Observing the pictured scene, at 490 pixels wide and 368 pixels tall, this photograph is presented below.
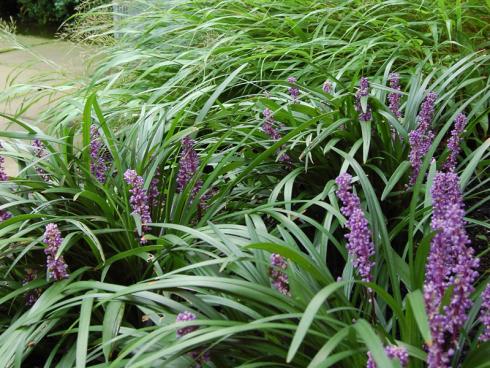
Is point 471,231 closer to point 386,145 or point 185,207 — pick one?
point 386,145

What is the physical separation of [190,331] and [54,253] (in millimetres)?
564

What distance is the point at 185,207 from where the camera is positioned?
2.34 m

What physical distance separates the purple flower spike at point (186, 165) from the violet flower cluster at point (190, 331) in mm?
812

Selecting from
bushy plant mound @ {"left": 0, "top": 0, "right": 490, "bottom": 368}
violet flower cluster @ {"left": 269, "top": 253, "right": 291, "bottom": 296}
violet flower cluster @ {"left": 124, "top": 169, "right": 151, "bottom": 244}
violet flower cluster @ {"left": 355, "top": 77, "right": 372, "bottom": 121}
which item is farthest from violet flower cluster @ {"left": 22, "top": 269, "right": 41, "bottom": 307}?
violet flower cluster @ {"left": 355, "top": 77, "right": 372, "bottom": 121}

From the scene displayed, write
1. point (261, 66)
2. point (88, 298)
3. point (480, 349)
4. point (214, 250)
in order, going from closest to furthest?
point (480, 349), point (88, 298), point (214, 250), point (261, 66)

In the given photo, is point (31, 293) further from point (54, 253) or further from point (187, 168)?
point (187, 168)

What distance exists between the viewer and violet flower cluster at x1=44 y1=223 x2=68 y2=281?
188 centimetres

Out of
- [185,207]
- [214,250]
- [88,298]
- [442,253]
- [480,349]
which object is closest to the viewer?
[442,253]

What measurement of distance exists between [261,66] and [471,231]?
1.21 meters

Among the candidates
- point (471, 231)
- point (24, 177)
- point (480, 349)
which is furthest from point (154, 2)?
point (480, 349)

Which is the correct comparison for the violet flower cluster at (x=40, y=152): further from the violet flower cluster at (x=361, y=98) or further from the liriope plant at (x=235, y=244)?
the violet flower cluster at (x=361, y=98)

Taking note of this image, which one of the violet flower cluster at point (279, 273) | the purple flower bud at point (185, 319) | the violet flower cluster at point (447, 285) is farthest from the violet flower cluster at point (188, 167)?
the violet flower cluster at point (447, 285)

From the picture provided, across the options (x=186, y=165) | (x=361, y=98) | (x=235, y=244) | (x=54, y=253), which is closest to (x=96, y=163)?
(x=186, y=165)

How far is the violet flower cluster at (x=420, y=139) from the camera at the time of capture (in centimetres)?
225
